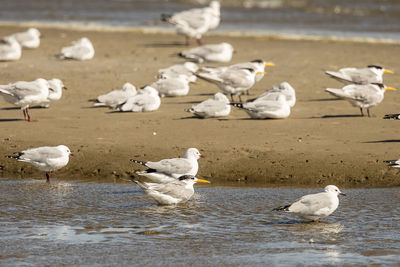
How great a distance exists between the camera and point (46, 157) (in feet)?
41.9

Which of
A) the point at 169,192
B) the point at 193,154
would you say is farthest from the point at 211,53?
the point at 169,192

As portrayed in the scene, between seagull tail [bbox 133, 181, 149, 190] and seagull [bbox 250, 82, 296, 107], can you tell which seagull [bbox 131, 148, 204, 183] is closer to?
seagull tail [bbox 133, 181, 149, 190]

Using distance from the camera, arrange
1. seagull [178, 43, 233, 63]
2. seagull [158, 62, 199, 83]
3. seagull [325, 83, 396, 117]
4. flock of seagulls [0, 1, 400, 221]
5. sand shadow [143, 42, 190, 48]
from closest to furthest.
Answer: flock of seagulls [0, 1, 400, 221] → seagull [325, 83, 396, 117] → seagull [158, 62, 199, 83] → seagull [178, 43, 233, 63] → sand shadow [143, 42, 190, 48]

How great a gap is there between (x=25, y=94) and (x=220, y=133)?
377cm

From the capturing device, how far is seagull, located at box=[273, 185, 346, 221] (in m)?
10.4

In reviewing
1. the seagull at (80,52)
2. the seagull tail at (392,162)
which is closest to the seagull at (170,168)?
the seagull tail at (392,162)

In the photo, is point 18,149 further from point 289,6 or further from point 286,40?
point 289,6

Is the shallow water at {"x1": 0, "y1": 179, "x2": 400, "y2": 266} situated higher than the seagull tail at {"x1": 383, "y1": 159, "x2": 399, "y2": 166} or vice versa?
the seagull tail at {"x1": 383, "y1": 159, "x2": 399, "y2": 166}

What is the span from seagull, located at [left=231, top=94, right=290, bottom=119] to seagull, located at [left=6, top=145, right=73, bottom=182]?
3860 mm

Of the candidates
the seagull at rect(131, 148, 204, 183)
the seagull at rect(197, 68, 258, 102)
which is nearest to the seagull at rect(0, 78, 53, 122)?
the seagull at rect(197, 68, 258, 102)

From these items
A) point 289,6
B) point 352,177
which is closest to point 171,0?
point 289,6

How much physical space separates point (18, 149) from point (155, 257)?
223 inches

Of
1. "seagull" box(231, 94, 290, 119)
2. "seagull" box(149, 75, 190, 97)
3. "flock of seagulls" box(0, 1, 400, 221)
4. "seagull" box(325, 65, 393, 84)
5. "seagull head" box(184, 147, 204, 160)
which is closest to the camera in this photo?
"flock of seagulls" box(0, 1, 400, 221)

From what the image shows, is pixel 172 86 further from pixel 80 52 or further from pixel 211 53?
pixel 80 52
